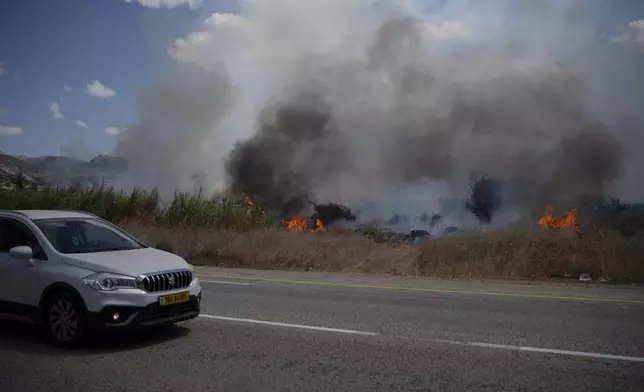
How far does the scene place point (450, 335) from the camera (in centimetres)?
671

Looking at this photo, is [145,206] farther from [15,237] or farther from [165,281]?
[165,281]

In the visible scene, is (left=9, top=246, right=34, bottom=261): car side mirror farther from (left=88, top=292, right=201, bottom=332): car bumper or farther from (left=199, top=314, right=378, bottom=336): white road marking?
(left=199, top=314, right=378, bottom=336): white road marking

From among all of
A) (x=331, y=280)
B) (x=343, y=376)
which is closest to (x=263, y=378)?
(x=343, y=376)

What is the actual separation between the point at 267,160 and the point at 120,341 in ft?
104

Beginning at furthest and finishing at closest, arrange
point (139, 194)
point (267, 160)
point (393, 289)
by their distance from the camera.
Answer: point (267, 160) → point (139, 194) → point (393, 289)

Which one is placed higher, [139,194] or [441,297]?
[139,194]

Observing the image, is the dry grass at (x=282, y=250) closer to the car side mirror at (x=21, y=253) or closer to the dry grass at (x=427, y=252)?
the dry grass at (x=427, y=252)

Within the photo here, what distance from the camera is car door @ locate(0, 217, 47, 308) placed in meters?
6.37

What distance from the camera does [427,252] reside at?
15.6 m

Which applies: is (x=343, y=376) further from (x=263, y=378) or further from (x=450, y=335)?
(x=450, y=335)

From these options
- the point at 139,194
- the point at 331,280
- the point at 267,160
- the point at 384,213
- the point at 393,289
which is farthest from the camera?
the point at 267,160

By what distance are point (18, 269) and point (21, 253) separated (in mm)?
289

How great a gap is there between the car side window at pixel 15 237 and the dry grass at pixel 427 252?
10051 mm

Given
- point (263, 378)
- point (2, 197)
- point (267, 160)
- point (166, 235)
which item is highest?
point (267, 160)
